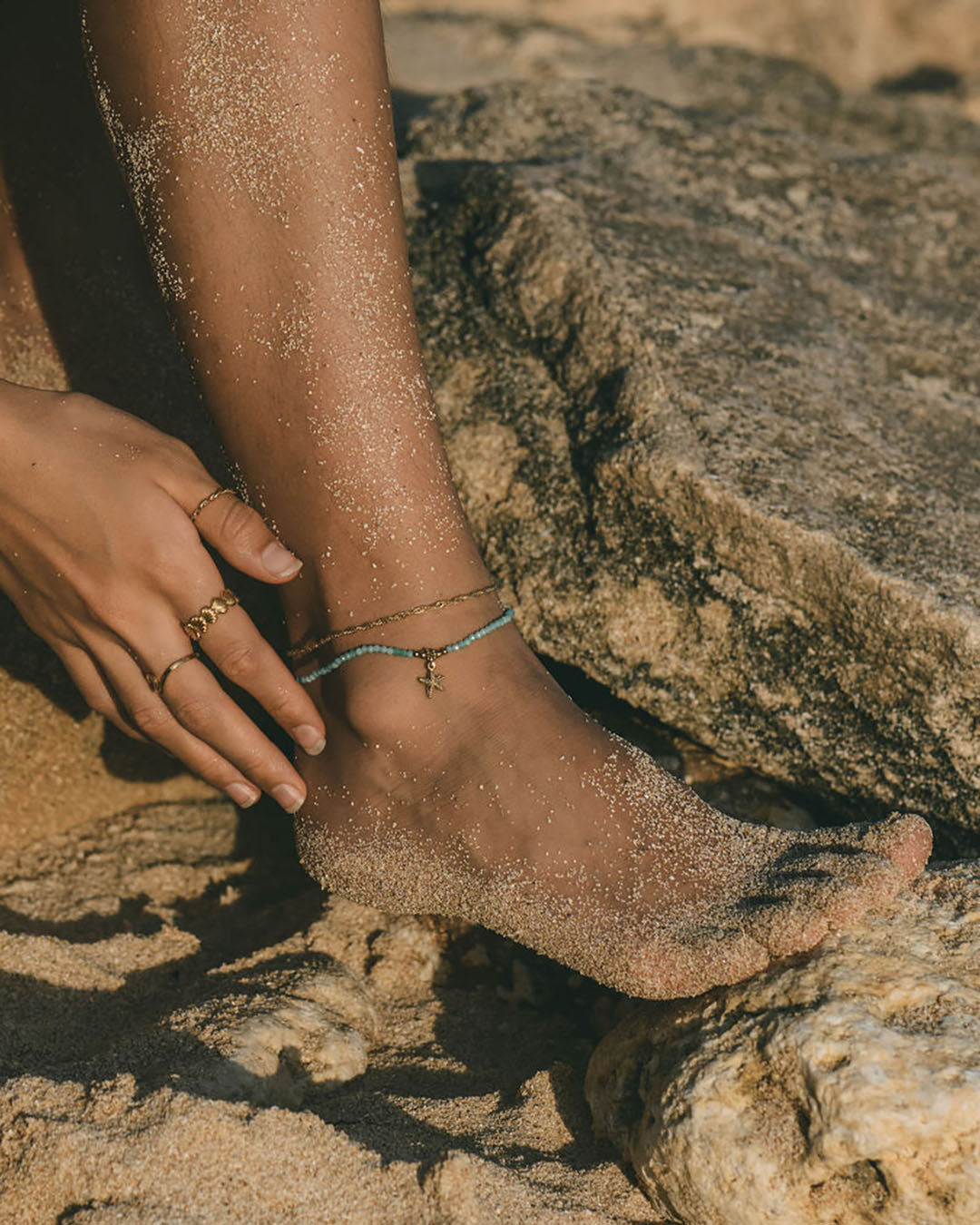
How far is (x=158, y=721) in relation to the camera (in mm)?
1576

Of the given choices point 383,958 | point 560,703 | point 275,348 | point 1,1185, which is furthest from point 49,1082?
point 275,348

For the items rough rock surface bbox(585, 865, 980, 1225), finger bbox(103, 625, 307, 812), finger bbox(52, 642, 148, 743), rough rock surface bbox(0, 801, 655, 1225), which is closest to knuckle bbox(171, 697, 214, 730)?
finger bbox(103, 625, 307, 812)

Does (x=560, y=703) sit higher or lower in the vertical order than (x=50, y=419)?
lower

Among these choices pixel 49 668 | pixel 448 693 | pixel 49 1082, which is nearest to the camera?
pixel 49 1082

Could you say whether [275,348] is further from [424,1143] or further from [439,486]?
[424,1143]

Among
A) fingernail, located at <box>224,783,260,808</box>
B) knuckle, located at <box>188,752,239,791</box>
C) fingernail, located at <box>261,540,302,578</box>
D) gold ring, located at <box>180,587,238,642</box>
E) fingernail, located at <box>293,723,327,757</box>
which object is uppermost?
fingernail, located at <box>261,540,302,578</box>

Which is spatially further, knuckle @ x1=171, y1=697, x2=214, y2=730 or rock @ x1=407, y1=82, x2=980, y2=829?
rock @ x1=407, y1=82, x2=980, y2=829

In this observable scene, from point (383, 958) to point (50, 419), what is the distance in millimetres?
900

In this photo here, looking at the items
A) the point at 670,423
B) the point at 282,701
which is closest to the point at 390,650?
the point at 282,701

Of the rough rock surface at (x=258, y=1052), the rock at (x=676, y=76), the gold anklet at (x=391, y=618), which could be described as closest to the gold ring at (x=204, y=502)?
the gold anklet at (x=391, y=618)

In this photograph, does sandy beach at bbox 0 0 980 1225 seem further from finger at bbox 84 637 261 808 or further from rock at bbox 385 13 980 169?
rock at bbox 385 13 980 169

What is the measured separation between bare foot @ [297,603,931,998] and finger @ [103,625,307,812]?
0.06 m

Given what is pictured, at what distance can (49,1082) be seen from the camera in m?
1.21

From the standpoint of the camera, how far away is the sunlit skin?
1.43 m
